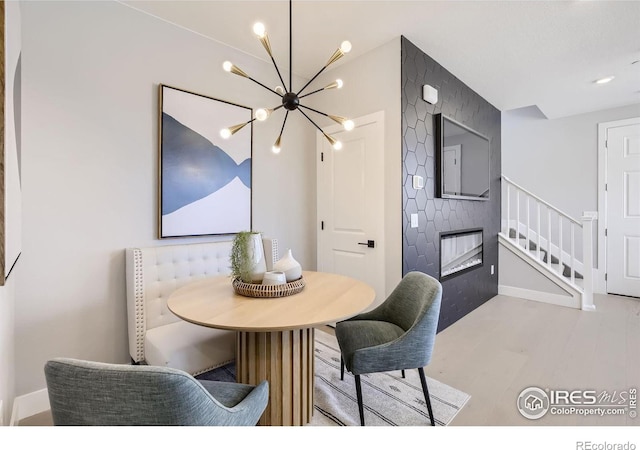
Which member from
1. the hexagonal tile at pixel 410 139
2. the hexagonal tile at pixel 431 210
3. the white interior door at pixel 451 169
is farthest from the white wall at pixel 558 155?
the hexagonal tile at pixel 410 139

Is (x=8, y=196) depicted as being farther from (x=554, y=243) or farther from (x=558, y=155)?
(x=558, y=155)

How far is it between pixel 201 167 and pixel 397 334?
195 cm

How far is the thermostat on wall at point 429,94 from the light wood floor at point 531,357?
2.25 metres

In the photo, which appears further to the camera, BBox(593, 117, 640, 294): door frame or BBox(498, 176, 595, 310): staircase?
BBox(593, 117, 640, 294): door frame

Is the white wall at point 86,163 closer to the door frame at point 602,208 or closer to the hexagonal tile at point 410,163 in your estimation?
the hexagonal tile at point 410,163

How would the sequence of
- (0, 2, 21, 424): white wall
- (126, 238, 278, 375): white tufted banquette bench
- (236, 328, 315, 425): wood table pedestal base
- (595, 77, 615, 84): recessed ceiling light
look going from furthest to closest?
1. (595, 77, 615, 84): recessed ceiling light
2. (126, 238, 278, 375): white tufted banquette bench
3. (236, 328, 315, 425): wood table pedestal base
4. (0, 2, 21, 424): white wall

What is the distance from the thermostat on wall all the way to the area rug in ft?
7.75

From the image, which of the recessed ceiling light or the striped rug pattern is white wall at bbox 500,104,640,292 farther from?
the striped rug pattern

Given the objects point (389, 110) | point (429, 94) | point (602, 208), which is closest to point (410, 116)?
point (389, 110)

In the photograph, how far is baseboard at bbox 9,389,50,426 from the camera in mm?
1649

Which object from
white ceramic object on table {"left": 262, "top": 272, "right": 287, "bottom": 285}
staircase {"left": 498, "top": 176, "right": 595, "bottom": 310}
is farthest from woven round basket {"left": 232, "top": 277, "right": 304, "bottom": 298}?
staircase {"left": 498, "top": 176, "right": 595, "bottom": 310}

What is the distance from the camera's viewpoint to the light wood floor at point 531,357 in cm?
169

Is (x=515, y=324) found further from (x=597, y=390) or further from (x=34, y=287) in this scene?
(x=34, y=287)

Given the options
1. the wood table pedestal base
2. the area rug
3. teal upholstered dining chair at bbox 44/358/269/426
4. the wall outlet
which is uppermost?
the wall outlet
